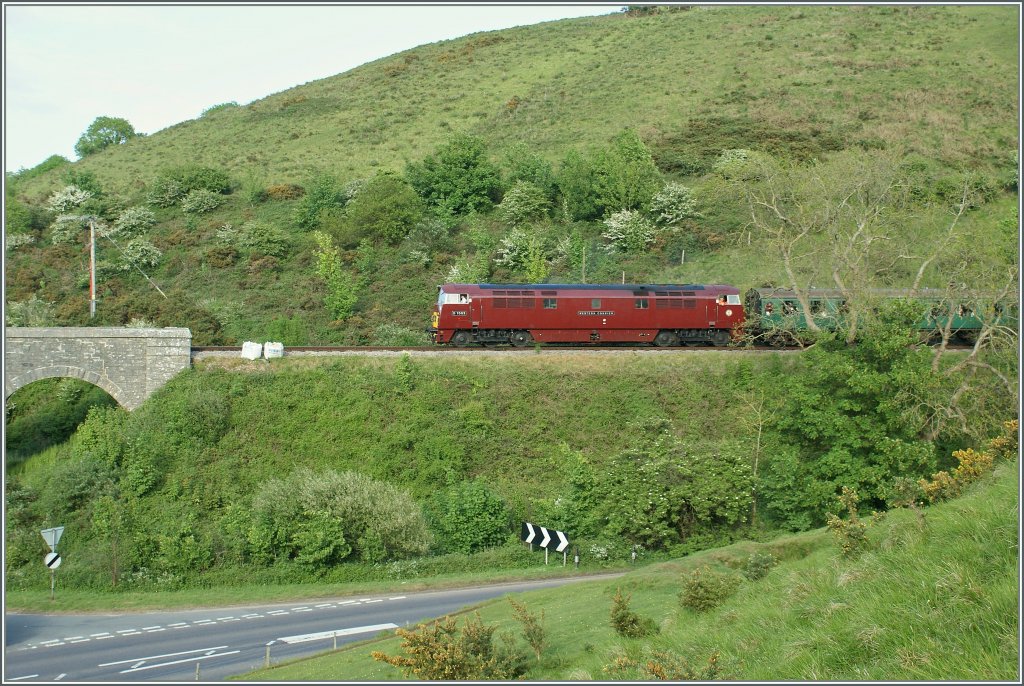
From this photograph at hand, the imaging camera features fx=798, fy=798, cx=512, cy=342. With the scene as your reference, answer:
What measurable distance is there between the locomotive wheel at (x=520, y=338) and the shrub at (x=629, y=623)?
2190 centimetres

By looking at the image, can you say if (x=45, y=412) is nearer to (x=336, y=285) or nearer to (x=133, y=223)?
(x=336, y=285)

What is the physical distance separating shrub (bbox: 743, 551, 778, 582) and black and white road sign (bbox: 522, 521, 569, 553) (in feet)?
30.5

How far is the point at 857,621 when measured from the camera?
11.8 metres

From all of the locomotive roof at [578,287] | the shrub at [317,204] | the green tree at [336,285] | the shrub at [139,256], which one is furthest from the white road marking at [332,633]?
the shrub at [139,256]

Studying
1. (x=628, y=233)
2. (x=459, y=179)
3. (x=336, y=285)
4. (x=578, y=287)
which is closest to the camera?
(x=578, y=287)

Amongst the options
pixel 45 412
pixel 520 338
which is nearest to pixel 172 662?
pixel 45 412

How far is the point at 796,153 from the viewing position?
6856 cm

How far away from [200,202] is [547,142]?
33.2 m

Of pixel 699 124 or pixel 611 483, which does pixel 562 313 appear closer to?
pixel 611 483

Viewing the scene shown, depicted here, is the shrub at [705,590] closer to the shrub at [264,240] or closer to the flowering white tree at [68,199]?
the shrub at [264,240]

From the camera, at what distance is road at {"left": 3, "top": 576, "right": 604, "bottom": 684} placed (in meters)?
20.2

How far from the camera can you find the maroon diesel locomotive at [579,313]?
37969 mm

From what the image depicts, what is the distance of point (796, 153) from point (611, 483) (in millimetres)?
49052

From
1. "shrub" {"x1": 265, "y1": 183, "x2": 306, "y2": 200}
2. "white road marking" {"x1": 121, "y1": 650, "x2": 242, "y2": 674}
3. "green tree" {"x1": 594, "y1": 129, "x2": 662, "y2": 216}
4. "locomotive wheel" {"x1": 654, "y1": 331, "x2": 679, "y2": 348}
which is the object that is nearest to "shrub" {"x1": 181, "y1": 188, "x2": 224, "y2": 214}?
"shrub" {"x1": 265, "y1": 183, "x2": 306, "y2": 200}
